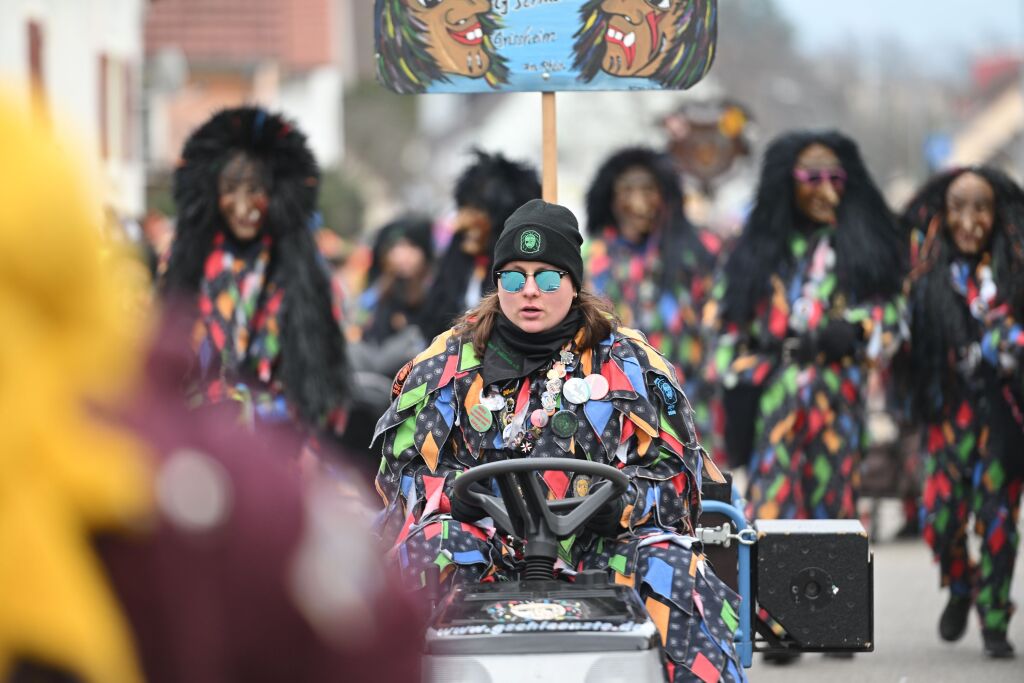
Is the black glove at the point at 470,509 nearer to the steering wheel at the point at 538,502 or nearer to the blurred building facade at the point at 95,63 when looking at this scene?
the steering wheel at the point at 538,502

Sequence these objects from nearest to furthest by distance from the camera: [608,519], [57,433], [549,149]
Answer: [57,433]
[608,519]
[549,149]

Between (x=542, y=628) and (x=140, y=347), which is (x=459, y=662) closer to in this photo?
(x=542, y=628)

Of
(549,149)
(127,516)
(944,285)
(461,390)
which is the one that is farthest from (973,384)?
(127,516)

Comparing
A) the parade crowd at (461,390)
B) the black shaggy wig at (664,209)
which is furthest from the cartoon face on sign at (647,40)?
the black shaggy wig at (664,209)

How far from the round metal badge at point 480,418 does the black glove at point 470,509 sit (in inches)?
14.4

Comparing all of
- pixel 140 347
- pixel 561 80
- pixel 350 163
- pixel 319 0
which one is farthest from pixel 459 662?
pixel 350 163

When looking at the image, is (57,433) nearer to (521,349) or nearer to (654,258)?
(521,349)

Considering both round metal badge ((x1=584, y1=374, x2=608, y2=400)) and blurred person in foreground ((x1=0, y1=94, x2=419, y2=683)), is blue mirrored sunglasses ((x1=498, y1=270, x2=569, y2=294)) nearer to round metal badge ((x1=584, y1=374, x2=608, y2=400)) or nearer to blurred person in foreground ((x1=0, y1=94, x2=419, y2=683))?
round metal badge ((x1=584, y1=374, x2=608, y2=400))

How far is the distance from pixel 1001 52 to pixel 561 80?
224ft

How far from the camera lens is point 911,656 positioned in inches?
333

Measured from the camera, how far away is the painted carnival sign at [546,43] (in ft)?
22.2

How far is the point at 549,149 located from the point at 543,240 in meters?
1.36

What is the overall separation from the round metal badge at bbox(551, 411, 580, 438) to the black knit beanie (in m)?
0.44

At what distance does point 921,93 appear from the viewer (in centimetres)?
6612
